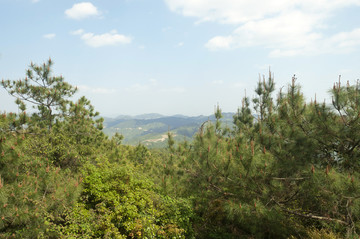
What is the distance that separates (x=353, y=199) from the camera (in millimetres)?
4191

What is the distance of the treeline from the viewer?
431cm

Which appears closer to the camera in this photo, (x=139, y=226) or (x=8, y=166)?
(x=8, y=166)

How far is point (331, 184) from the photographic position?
4.15 metres

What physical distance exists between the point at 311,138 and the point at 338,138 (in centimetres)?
61

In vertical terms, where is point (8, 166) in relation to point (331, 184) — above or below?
above

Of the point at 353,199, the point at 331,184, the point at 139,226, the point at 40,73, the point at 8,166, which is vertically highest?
the point at 40,73

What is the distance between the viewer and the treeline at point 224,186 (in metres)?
4.31

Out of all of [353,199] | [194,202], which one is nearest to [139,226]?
[194,202]

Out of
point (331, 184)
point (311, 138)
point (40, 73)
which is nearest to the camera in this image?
point (331, 184)

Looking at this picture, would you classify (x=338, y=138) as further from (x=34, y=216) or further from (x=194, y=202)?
(x=34, y=216)

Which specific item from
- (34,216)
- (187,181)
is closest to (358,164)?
(187,181)

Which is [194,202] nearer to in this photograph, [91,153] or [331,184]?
[331,184]

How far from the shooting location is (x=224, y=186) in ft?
21.9

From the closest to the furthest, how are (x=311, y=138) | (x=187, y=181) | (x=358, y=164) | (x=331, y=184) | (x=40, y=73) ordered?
(x=331, y=184) → (x=358, y=164) → (x=311, y=138) → (x=187, y=181) → (x=40, y=73)
